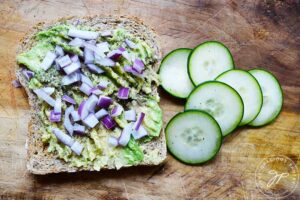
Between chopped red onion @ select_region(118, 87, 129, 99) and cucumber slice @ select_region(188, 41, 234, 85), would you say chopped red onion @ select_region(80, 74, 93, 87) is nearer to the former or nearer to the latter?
chopped red onion @ select_region(118, 87, 129, 99)

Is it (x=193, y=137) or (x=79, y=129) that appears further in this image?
(x=193, y=137)

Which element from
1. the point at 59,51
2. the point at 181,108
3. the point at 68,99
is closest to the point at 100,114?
the point at 68,99

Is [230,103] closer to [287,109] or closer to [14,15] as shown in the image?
[287,109]

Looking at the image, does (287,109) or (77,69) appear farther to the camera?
(287,109)

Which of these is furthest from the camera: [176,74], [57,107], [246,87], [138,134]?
[176,74]

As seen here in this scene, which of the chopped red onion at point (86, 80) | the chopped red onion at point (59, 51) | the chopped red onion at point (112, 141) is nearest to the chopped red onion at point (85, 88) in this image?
the chopped red onion at point (86, 80)

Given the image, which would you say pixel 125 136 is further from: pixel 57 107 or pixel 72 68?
pixel 72 68

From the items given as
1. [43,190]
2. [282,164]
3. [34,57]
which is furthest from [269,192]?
[34,57]
